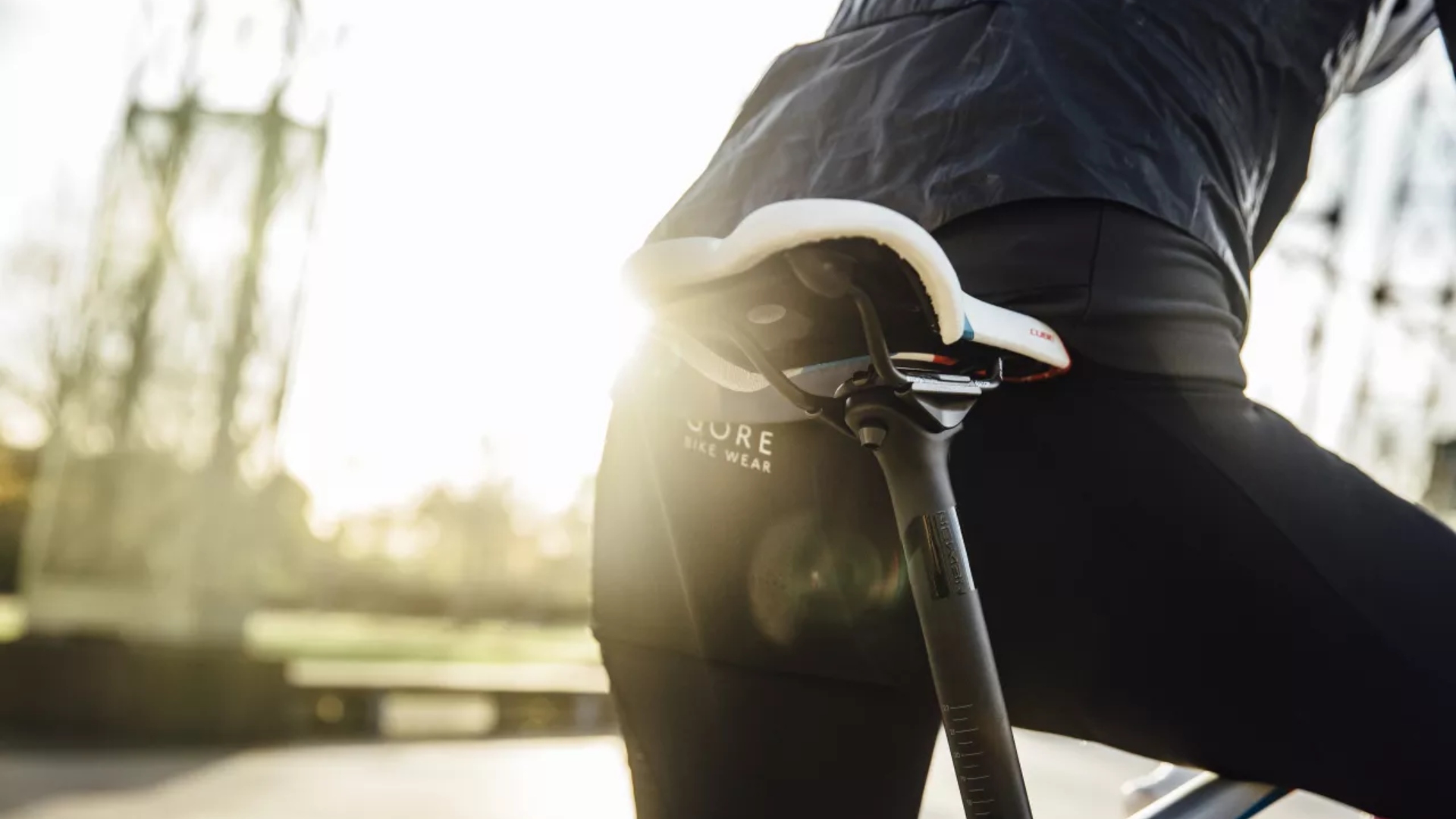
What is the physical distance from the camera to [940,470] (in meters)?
0.78

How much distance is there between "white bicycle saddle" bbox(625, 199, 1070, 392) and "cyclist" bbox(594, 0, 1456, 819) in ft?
0.28

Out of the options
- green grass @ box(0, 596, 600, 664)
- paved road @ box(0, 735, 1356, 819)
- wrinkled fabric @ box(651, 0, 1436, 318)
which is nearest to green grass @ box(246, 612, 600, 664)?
green grass @ box(0, 596, 600, 664)

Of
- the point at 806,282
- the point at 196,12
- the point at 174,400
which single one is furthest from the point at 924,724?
the point at 196,12

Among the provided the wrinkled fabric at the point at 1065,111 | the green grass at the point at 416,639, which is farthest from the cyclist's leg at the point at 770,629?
the green grass at the point at 416,639

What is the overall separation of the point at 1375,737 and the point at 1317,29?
0.62m

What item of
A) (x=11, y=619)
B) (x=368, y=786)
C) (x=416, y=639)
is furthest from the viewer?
(x=416, y=639)

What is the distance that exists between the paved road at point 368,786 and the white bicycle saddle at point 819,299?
3582mm

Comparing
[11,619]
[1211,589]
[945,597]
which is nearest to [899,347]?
[945,597]

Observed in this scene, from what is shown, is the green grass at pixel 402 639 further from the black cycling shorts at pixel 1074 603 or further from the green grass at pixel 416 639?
the black cycling shorts at pixel 1074 603

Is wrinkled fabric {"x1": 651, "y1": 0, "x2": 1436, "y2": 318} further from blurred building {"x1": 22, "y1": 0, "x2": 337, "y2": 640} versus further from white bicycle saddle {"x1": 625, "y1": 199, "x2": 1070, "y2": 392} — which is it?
blurred building {"x1": 22, "y1": 0, "x2": 337, "y2": 640}

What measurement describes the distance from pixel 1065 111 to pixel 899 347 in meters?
0.26

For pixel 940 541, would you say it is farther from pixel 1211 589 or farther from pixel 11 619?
pixel 11 619

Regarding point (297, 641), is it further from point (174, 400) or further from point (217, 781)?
point (217, 781)

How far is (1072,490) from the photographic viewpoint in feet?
2.77
